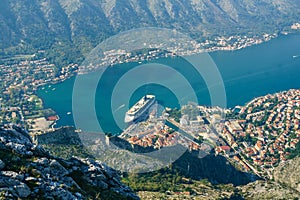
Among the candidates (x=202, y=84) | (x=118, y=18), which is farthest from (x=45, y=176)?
(x=118, y=18)

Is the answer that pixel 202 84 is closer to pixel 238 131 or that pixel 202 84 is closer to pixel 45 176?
pixel 238 131

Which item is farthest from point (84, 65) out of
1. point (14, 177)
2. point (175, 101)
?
point (14, 177)

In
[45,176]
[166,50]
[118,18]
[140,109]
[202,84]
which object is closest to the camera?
[45,176]

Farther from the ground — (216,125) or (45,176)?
(45,176)

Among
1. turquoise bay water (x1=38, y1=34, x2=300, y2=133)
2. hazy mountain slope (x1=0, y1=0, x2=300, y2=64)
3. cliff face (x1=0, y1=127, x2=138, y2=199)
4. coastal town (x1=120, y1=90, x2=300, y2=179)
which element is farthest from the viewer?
hazy mountain slope (x1=0, y1=0, x2=300, y2=64)

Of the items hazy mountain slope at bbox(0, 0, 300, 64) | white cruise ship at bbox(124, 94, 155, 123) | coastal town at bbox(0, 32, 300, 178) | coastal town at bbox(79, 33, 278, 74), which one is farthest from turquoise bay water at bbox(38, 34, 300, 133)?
hazy mountain slope at bbox(0, 0, 300, 64)

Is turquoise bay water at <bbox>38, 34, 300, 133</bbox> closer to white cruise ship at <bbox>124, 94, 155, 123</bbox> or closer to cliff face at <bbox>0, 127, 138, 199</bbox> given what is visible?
white cruise ship at <bbox>124, 94, 155, 123</bbox>

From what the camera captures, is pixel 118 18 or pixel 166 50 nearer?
pixel 166 50

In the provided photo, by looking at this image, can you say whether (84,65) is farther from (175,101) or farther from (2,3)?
(2,3)
